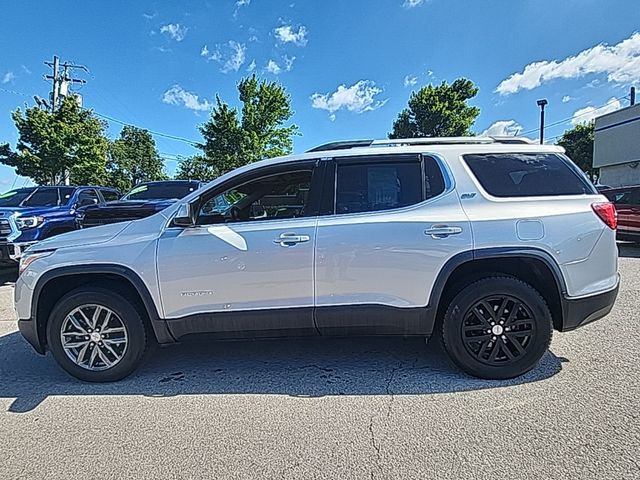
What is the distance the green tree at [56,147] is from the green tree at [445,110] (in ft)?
77.7

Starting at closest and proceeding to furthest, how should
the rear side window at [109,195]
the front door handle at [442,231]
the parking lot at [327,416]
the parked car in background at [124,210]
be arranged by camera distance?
the parking lot at [327,416], the front door handle at [442,231], the parked car in background at [124,210], the rear side window at [109,195]

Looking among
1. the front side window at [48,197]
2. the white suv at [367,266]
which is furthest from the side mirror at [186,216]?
the front side window at [48,197]

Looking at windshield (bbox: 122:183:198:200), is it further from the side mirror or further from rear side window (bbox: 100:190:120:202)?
the side mirror

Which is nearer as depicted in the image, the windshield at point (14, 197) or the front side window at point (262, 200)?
the front side window at point (262, 200)

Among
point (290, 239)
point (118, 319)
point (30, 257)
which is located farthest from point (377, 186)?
point (30, 257)

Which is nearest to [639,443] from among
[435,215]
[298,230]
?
[435,215]

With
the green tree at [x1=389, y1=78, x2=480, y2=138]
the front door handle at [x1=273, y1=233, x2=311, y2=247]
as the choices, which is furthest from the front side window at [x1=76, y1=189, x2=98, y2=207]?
the green tree at [x1=389, y1=78, x2=480, y2=138]

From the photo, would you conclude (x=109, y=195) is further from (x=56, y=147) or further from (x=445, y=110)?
(x=445, y=110)

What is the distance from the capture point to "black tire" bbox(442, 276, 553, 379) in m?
3.61

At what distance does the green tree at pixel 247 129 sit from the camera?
31.2 meters

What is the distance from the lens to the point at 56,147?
22094mm

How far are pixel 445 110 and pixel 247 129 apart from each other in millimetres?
15299

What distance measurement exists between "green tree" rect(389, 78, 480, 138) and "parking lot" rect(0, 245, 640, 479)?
32.7 metres

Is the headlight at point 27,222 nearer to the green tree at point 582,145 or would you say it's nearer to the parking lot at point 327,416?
the parking lot at point 327,416
